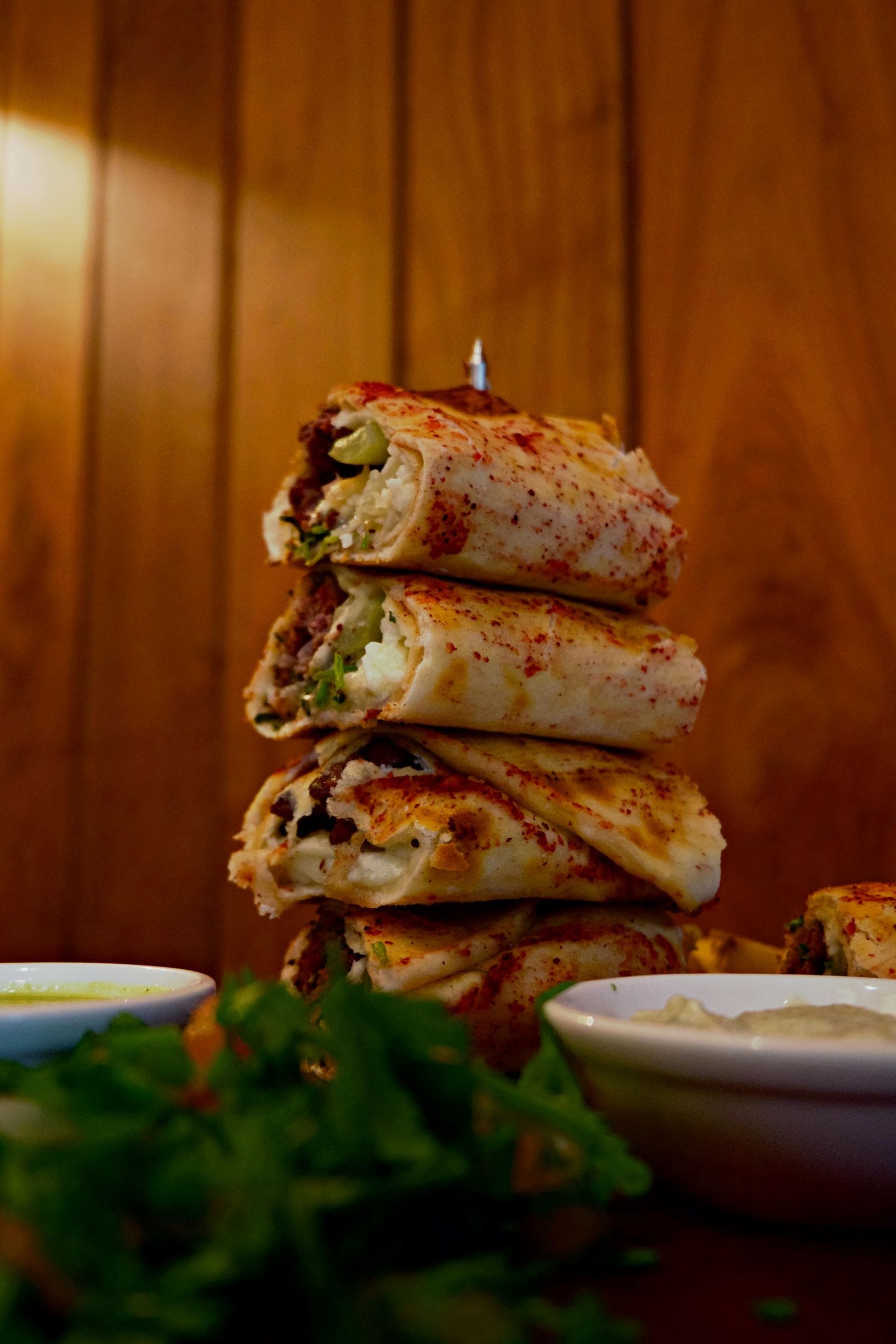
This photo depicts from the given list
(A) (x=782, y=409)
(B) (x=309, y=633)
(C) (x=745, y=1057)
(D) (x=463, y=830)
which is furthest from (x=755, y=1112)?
(A) (x=782, y=409)

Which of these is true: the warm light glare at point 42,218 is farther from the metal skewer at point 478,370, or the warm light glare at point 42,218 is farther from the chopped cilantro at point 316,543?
the chopped cilantro at point 316,543

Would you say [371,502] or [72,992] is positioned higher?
[371,502]

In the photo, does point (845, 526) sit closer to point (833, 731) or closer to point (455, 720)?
point (833, 731)

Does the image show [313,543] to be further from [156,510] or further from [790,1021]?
[156,510]

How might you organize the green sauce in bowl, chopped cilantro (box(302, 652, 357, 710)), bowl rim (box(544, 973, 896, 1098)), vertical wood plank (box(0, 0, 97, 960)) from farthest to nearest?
vertical wood plank (box(0, 0, 97, 960)) < chopped cilantro (box(302, 652, 357, 710)) < the green sauce in bowl < bowl rim (box(544, 973, 896, 1098))

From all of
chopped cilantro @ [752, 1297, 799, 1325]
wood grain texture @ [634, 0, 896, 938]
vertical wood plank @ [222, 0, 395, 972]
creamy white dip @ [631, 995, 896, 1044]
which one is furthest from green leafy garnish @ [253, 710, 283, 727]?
vertical wood plank @ [222, 0, 395, 972]

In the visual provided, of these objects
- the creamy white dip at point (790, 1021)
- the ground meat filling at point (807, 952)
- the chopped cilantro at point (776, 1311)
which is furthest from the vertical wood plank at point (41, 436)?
the chopped cilantro at point (776, 1311)

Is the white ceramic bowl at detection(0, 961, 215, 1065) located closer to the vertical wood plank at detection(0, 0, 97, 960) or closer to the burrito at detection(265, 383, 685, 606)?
the burrito at detection(265, 383, 685, 606)
